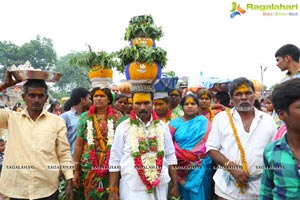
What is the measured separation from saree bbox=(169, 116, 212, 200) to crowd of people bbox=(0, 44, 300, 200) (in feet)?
0.05

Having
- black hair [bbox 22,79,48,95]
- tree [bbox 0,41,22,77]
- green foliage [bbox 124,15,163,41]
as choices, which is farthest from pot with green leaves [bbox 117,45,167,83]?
tree [bbox 0,41,22,77]

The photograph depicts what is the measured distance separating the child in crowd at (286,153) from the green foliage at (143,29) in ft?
8.58

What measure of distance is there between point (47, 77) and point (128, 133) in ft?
4.00

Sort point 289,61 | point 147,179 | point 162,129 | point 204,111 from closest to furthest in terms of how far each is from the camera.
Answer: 1. point 147,179
2. point 162,129
3. point 289,61
4. point 204,111

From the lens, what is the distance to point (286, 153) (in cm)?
232

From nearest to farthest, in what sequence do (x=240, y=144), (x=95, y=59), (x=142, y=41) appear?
(x=240, y=144) → (x=142, y=41) → (x=95, y=59)

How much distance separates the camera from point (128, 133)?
399cm

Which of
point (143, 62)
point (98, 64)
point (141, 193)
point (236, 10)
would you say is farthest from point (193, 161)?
point (236, 10)

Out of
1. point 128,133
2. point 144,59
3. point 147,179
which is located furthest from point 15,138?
point 144,59

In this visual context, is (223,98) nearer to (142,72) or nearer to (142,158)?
(142,72)

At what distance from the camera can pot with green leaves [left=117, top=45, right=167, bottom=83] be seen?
4191mm

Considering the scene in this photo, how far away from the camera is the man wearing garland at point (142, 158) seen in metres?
3.84

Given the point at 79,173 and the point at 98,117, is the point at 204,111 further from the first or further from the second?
the point at 79,173

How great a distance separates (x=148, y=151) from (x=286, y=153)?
1.96 m
